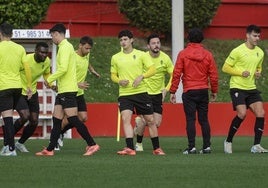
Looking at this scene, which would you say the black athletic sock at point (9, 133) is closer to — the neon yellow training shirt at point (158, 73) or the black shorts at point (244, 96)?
the neon yellow training shirt at point (158, 73)

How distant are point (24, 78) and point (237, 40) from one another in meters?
16.2

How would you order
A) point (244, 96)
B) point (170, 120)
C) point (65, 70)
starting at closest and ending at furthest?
point (65, 70)
point (244, 96)
point (170, 120)

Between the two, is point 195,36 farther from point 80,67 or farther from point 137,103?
point 80,67

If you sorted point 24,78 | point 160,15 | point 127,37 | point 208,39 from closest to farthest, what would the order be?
point 127,37 < point 24,78 < point 160,15 < point 208,39

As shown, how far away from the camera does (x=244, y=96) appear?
2006 centimetres

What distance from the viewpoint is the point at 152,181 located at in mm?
14531

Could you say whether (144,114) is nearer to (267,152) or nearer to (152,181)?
(267,152)

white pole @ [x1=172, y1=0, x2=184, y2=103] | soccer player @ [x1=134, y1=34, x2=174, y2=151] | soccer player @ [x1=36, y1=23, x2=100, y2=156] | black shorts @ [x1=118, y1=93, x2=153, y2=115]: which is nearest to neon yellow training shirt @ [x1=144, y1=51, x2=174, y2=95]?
soccer player @ [x1=134, y1=34, x2=174, y2=151]

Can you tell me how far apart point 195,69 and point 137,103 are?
1188mm

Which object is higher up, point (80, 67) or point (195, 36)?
point (195, 36)

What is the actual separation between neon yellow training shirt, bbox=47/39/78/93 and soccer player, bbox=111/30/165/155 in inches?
35.7

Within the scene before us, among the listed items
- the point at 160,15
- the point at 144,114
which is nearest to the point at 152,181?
the point at 144,114

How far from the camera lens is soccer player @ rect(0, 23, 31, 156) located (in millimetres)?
18969

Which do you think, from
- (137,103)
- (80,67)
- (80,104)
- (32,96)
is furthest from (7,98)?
(80,104)
